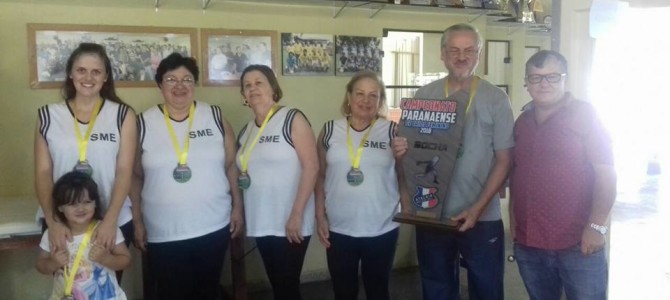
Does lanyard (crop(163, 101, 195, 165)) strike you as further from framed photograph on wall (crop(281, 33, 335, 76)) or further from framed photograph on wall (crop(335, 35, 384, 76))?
framed photograph on wall (crop(335, 35, 384, 76))

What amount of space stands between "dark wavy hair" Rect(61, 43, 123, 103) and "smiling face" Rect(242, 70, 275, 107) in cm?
54

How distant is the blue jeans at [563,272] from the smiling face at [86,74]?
176 cm

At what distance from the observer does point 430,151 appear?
221 cm

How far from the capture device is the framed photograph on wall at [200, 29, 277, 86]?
334 centimetres

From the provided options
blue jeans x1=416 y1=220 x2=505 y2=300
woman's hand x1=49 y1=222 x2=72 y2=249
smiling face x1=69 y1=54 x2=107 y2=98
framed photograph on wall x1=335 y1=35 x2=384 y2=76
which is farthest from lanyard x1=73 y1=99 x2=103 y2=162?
framed photograph on wall x1=335 y1=35 x2=384 y2=76

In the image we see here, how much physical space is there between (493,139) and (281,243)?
39.3 inches

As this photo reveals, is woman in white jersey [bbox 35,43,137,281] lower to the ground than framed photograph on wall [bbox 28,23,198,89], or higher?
lower

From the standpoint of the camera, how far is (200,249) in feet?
7.88

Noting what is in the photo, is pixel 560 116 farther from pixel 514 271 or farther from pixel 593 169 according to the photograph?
pixel 514 271

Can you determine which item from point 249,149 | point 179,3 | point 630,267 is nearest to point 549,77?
point 249,149

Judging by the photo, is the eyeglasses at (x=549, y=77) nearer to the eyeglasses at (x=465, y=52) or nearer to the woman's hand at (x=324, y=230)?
the eyeglasses at (x=465, y=52)

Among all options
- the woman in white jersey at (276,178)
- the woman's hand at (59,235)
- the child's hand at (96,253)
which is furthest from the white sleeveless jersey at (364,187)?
the woman's hand at (59,235)

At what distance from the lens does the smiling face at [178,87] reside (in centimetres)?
236

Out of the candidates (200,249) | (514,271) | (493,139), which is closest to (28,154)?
(200,249)
